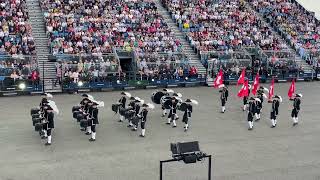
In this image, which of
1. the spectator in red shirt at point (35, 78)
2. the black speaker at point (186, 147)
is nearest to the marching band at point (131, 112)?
the spectator in red shirt at point (35, 78)

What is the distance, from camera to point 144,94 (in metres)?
28.4

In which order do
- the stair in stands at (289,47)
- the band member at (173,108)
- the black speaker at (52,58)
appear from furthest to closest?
the stair in stands at (289,47)
the black speaker at (52,58)
the band member at (173,108)

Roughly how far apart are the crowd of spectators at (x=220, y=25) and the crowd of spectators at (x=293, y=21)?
1.32 metres

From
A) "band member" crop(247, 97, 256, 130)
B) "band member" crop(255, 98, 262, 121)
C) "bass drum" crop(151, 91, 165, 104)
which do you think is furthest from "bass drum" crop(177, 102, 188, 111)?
"band member" crop(255, 98, 262, 121)

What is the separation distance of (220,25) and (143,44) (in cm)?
782

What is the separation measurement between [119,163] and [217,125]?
661 cm

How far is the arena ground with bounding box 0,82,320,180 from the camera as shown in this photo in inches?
618

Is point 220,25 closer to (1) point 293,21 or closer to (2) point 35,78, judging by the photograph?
(1) point 293,21

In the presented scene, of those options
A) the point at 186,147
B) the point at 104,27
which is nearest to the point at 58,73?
the point at 104,27

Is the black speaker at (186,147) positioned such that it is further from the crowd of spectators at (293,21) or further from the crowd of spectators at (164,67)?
the crowd of spectators at (293,21)

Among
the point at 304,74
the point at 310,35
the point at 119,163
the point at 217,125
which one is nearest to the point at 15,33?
the point at 217,125

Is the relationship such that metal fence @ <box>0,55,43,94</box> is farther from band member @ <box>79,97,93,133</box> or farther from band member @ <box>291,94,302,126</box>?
band member @ <box>291,94,302,126</box>

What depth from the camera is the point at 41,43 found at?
3161 centimetres

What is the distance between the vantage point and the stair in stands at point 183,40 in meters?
33.0
